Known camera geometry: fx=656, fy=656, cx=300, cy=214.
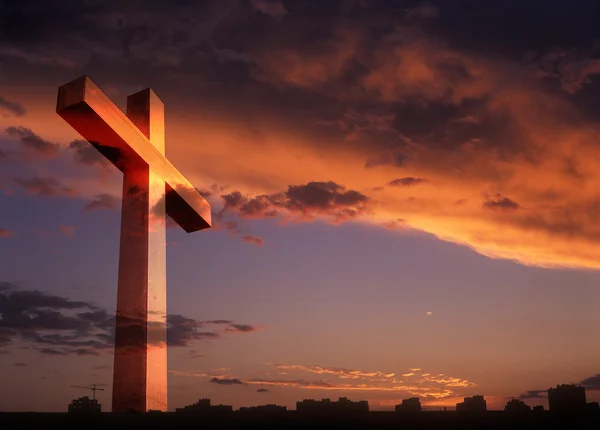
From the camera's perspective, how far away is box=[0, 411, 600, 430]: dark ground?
3768 millimetres

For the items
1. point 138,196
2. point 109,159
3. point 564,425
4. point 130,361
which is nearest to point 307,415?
point 564,425

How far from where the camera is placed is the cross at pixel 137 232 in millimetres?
5852

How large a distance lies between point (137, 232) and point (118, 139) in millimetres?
1023

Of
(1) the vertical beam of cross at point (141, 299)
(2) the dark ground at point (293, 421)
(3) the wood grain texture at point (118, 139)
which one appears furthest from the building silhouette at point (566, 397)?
Result: (3) the wood grain texture at point (118, 139)

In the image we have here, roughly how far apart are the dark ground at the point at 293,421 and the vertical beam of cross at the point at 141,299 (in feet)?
6.09

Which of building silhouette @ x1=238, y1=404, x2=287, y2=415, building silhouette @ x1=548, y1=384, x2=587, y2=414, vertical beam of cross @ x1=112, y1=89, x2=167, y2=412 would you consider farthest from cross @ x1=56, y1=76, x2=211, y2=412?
building silhouette @ x1=548, y1=384, x2=587, y2=414

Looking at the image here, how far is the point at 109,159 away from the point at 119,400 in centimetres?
259

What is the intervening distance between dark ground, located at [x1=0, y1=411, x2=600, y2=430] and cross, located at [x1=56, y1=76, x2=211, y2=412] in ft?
6.16

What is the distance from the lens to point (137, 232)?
Answer: 6.45m

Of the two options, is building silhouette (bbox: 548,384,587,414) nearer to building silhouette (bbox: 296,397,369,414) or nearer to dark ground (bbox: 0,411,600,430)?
dark ground (bbox: 0,411,600,430)

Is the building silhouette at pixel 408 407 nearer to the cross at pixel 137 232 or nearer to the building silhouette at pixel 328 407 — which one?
the building silhouette at pixel 328 407

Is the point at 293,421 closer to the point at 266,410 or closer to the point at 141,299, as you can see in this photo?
the point at 266,410

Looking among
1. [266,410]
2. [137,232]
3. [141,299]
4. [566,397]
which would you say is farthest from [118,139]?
[566,397]

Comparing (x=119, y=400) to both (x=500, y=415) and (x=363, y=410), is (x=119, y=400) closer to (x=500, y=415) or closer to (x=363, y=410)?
(x=363, y=410)
